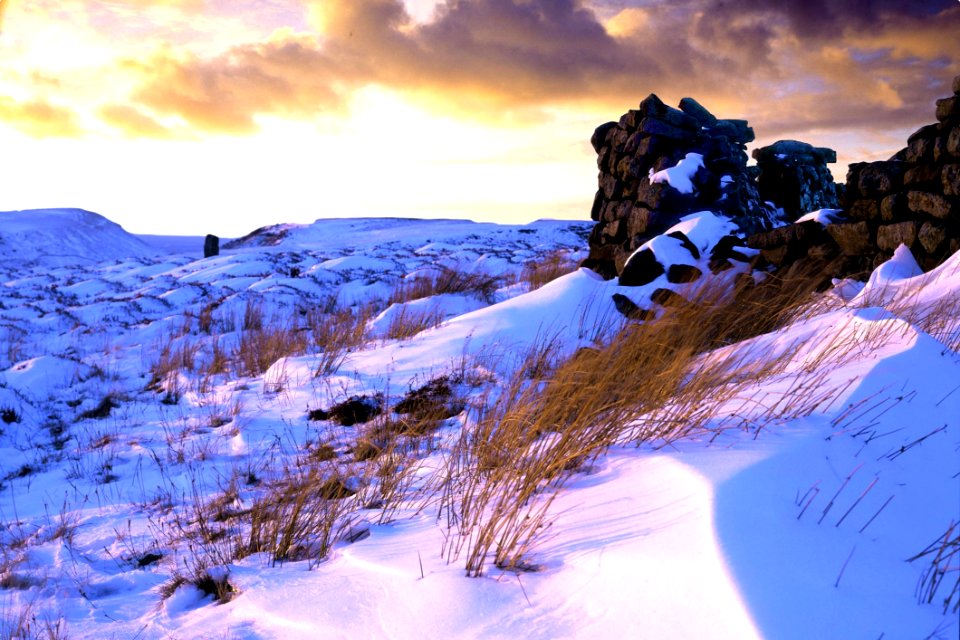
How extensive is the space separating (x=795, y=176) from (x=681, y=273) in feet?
24.4

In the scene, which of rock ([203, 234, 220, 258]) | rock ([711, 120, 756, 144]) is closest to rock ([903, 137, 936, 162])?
rock ([711, 120, 756, 144])

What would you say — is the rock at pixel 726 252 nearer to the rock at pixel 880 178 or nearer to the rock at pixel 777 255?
the rock at pixel 777 255

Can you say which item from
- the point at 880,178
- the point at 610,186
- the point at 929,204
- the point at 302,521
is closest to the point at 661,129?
the point at 610,186

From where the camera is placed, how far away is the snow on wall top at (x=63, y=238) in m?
29.1

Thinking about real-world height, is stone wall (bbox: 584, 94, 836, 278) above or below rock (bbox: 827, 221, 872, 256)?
above

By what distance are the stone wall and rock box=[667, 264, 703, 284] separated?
1.36m

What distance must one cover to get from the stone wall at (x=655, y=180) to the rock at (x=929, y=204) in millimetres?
2023

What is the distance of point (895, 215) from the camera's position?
20.2 ft

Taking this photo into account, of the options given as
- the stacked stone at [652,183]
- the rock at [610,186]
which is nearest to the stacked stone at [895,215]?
the stacked stone at [652,183]

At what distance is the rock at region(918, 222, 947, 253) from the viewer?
573 centimetres

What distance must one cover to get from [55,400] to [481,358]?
4.16 m

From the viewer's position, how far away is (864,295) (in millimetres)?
5199

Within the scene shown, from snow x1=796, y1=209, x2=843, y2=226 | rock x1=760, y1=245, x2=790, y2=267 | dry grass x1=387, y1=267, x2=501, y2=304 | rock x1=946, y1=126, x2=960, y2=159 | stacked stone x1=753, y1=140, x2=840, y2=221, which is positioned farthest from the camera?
stacked stone x1=753, y1=140, x2=840, y2=221

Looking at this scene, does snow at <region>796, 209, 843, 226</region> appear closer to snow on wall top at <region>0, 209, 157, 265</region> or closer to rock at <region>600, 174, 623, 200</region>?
rock at <region>600, 174, 623, 200</region>
